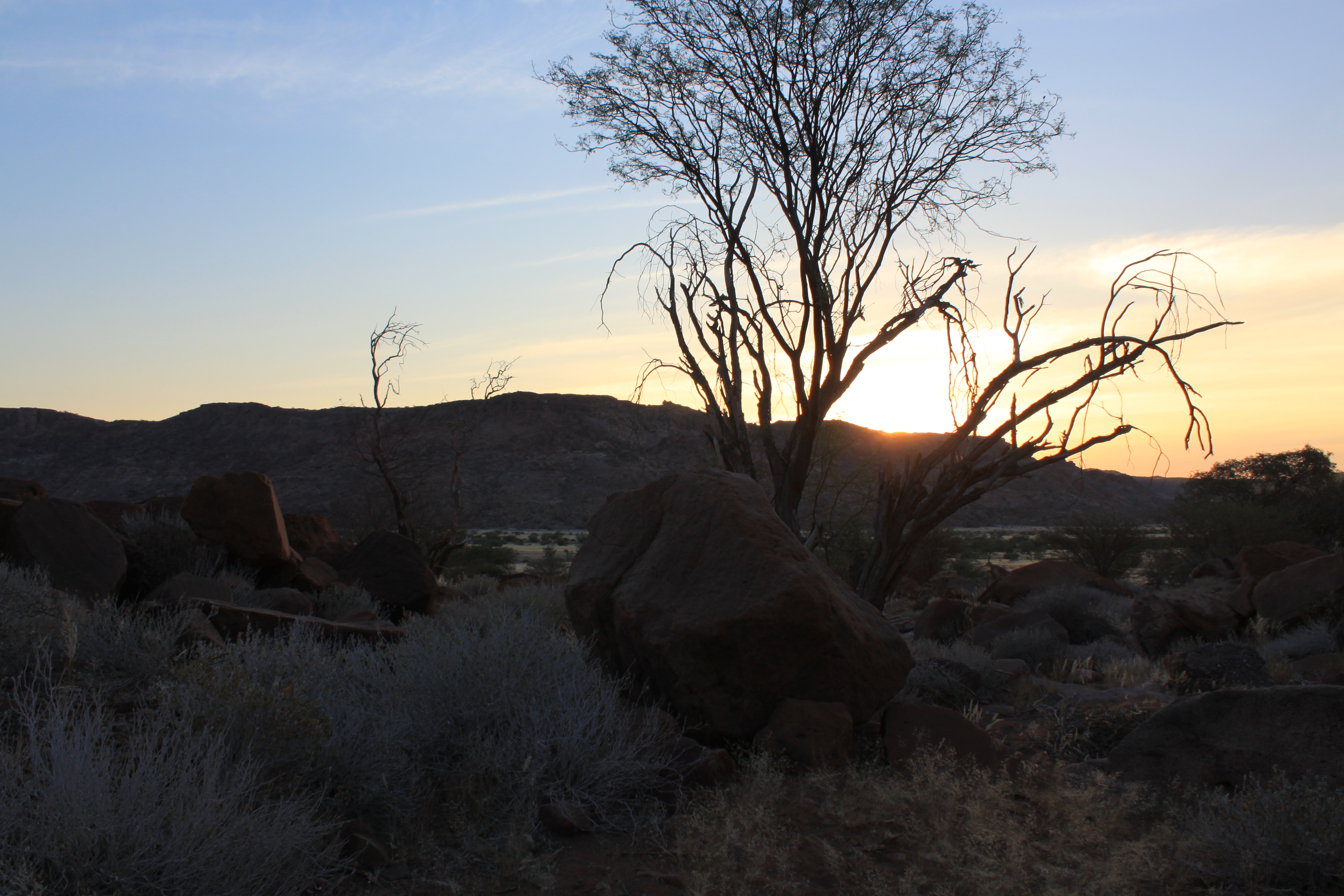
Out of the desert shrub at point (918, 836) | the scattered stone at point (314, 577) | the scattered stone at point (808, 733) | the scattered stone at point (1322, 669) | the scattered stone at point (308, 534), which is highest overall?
the scattered stone at point (308, 534)

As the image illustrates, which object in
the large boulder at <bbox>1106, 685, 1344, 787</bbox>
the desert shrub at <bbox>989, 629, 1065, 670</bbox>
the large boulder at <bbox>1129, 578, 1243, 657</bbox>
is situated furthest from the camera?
the large boulder at <bbox>1129, 578, 1243, 657</bbox>

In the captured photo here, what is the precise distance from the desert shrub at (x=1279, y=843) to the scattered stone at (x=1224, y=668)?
3378mm

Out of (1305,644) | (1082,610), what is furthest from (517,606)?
(1305,644)

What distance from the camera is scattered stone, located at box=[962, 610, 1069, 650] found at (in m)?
10.8

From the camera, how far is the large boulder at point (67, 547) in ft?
29.9

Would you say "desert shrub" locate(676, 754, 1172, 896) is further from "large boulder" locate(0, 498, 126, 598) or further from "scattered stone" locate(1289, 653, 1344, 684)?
"large boulder" locate(0, 498, 126, 598)

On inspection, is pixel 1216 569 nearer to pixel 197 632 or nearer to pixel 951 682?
pixel 951 682

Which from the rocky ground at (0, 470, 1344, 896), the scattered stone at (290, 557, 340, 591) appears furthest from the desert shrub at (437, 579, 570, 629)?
the scattered stone at (290, 557, 340, 591)

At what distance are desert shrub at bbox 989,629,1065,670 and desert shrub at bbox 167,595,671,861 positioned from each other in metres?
6.21

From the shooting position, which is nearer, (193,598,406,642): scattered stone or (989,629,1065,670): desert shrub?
(193,598,406,642): scattered stone

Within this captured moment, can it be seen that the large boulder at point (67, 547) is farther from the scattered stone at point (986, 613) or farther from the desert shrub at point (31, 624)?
the scattered stone at point (986, 613)

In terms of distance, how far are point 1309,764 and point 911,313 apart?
20.5 ft

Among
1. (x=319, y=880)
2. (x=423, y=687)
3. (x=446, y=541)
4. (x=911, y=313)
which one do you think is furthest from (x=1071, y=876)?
(x=446, y=541)

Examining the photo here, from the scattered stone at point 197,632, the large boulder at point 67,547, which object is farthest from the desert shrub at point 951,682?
the large boulder at point 67,547
